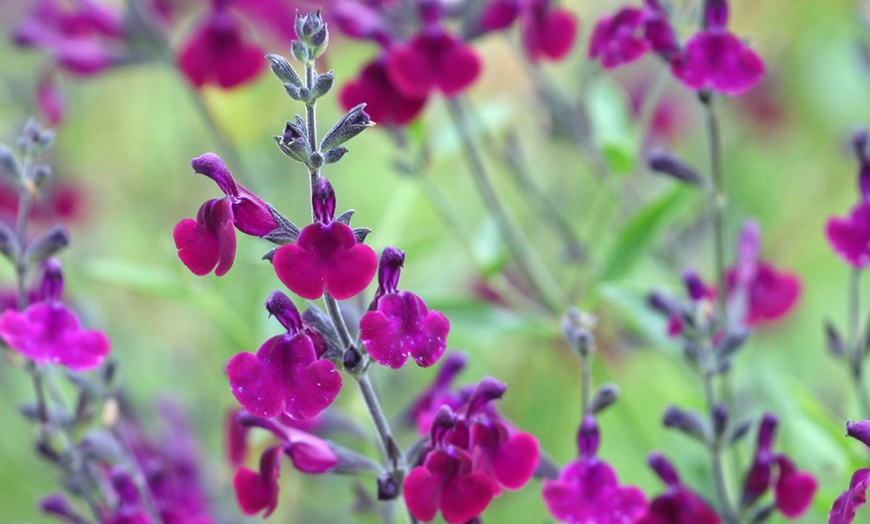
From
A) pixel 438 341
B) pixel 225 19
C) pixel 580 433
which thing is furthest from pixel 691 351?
pixel 225 19

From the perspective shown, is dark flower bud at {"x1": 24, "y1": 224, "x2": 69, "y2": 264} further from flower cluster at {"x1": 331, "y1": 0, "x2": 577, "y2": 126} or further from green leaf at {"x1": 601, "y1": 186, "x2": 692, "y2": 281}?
green leaf at {"x1": 601, "y1": 186, "x2": 692, "y2": 281}

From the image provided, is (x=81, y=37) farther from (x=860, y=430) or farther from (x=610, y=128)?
(x=860, y=430)

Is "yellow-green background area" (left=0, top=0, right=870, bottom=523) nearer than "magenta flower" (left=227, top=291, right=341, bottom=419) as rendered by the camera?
No

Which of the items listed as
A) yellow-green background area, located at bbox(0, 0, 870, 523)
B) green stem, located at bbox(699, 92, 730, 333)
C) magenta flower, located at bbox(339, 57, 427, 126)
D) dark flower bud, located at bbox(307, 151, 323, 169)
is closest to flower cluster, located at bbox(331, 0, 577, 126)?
magenta flower, located at bbox(339, 57, 427, 126)

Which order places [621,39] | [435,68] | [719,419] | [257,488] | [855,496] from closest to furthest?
1. [855,496]
2. [257,488]
3. [719,419]
4. [621,39]
5. [435,68]

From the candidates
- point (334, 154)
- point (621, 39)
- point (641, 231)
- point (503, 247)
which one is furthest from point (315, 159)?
point (503, 247)
